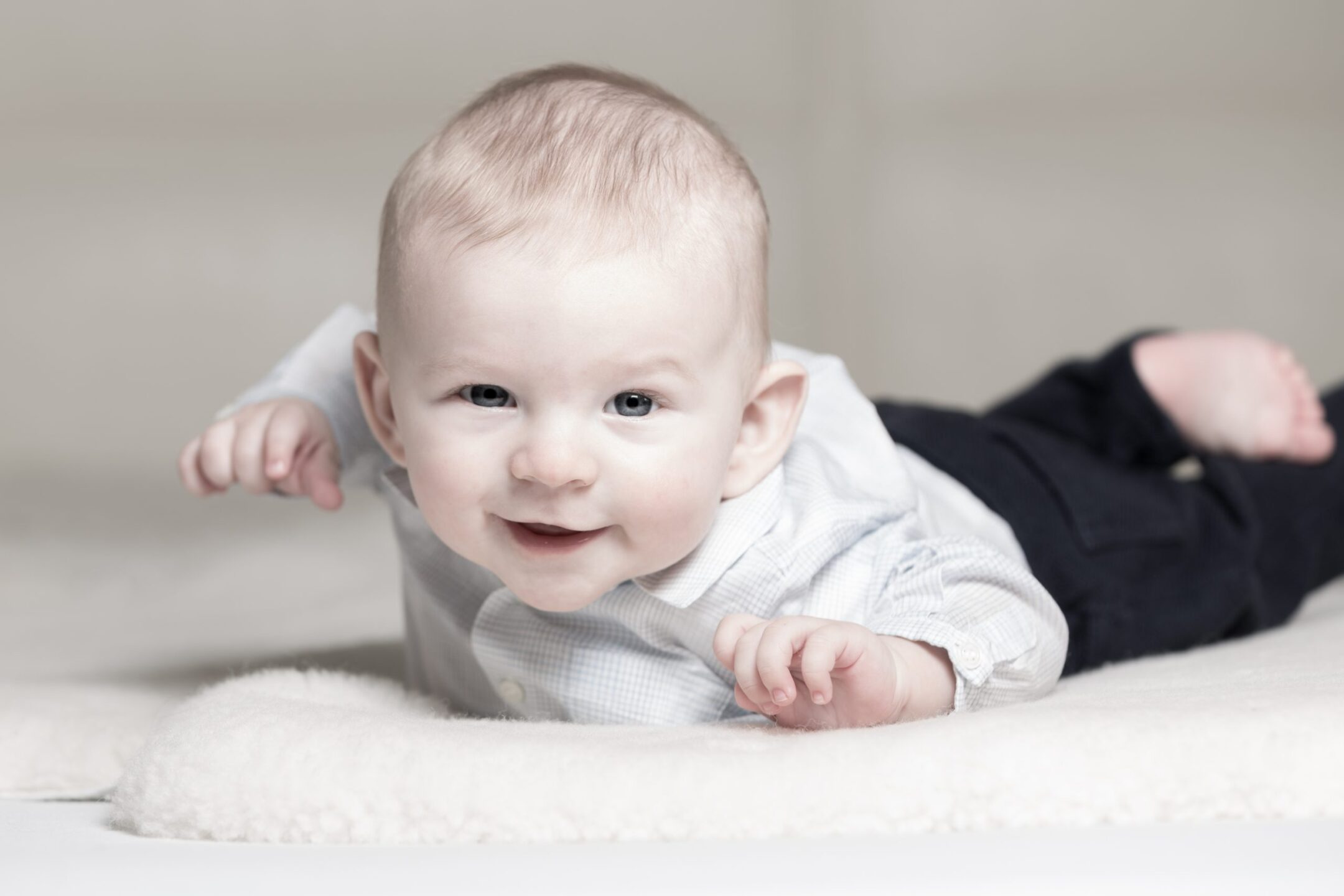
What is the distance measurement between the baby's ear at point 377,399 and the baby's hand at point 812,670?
0.33 meters

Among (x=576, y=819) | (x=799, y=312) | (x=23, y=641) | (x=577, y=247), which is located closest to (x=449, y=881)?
(x=576, y=819)

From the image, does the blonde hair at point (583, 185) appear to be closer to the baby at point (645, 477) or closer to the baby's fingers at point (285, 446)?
the baby at point (645, 477)

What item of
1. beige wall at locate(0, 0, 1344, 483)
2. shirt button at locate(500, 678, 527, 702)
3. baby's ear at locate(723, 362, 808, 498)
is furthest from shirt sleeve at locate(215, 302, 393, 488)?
beige wall at locate(0, 0, 1344, 483)

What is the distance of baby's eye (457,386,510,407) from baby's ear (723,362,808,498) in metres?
0.21

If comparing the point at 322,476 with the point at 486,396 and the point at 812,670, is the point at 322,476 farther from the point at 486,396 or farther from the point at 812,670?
the point at 812,670

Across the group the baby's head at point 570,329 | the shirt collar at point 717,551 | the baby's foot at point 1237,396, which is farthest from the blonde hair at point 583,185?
the baby's foot at point 1237,396

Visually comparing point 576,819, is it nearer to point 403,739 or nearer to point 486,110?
point 403,739

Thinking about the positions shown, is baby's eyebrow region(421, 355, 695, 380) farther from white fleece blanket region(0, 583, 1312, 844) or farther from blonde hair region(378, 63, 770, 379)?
white fleece blanket region(0, 583, 1312, 844)

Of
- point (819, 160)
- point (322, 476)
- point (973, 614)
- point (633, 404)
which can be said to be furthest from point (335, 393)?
point (819, 160)

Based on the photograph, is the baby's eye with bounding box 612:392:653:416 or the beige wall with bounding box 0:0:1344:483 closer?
the baby's eye with bounding box 612:392:653:416

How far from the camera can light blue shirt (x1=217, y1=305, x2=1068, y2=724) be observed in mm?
1064

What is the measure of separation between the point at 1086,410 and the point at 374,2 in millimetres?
1443

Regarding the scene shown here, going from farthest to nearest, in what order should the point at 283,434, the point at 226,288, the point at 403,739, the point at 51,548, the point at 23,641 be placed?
the point at 226,288
the point at 51,548
the point at 23,641
the point at 283,434
the point at 403,739

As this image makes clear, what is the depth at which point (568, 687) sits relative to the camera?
114 centimetres
